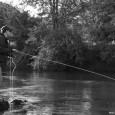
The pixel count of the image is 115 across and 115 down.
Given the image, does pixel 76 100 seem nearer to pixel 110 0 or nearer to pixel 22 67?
pixel 110 0

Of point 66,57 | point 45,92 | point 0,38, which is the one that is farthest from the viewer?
point 66,57

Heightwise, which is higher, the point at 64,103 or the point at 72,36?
the point at 72,36

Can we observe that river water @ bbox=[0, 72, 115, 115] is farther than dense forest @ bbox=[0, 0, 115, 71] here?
No

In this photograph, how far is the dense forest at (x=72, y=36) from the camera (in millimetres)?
45812

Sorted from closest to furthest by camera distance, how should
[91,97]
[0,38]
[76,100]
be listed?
[0,38] < [76,100] < [91,97]

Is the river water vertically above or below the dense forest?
below

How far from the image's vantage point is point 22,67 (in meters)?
51.3

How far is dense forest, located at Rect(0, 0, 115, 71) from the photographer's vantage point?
1804 inches

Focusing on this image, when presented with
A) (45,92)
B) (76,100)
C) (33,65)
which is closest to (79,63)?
(33,65)

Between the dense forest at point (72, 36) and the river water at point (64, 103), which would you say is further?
the dense forest at point (72, 36)

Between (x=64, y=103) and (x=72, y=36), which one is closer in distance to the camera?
(x=64, y=103)

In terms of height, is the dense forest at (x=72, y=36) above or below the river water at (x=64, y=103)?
above

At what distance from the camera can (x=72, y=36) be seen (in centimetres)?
4603

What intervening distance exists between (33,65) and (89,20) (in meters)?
9.75
